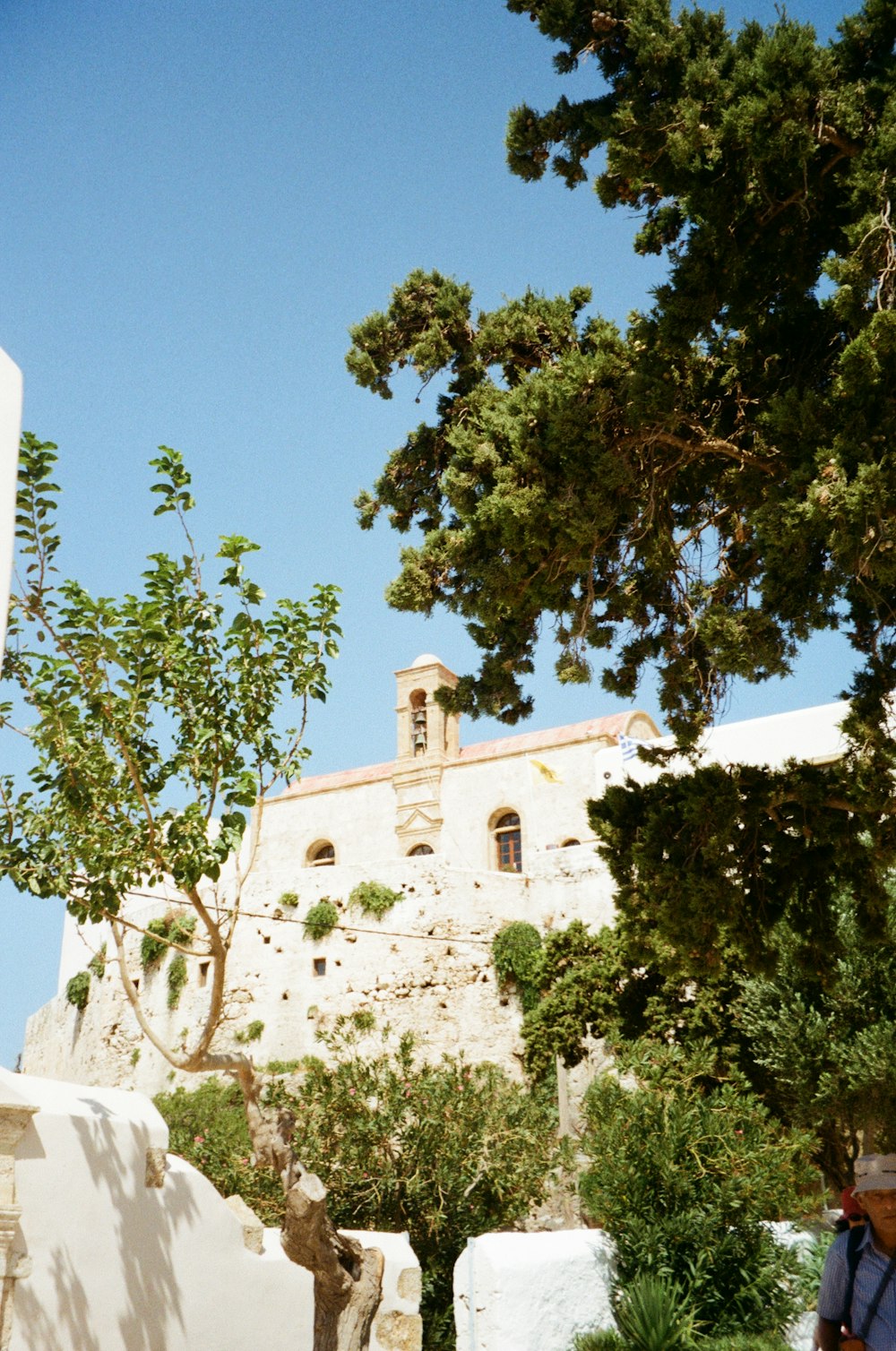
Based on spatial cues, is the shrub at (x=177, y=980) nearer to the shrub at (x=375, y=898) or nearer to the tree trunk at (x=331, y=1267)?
the shrub at (x=375, y=898)

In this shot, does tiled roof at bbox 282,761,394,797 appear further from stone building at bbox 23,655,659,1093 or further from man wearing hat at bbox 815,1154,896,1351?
man wearing hat at bbox 815,1154,896,1351

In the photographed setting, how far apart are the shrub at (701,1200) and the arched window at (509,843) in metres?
16.8

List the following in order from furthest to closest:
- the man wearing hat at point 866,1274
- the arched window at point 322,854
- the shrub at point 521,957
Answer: the arched window at point 322,854, the shrub at point 521,957, the man wearing hat at point 866,1274

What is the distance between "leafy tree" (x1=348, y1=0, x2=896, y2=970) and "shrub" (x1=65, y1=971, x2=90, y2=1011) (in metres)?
23.7

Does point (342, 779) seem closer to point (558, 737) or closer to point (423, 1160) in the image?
point (558, 737)

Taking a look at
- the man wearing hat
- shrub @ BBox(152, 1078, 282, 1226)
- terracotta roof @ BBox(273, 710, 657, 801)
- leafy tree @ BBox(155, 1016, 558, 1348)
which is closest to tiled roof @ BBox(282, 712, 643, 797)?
terracotta roof @ BBox(273, 710, 657, 801)

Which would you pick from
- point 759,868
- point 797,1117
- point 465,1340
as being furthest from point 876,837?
point 797,1117

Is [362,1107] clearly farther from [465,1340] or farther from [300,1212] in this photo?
[300,1212]

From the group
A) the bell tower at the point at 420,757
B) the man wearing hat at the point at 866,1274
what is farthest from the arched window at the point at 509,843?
the man wearing hat at the point at 866,1274

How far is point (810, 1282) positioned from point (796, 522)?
8866mm

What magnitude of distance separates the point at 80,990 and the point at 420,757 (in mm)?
10425

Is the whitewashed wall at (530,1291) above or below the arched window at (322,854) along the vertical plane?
below

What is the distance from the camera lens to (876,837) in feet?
23.5

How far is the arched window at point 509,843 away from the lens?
30.0 metres
